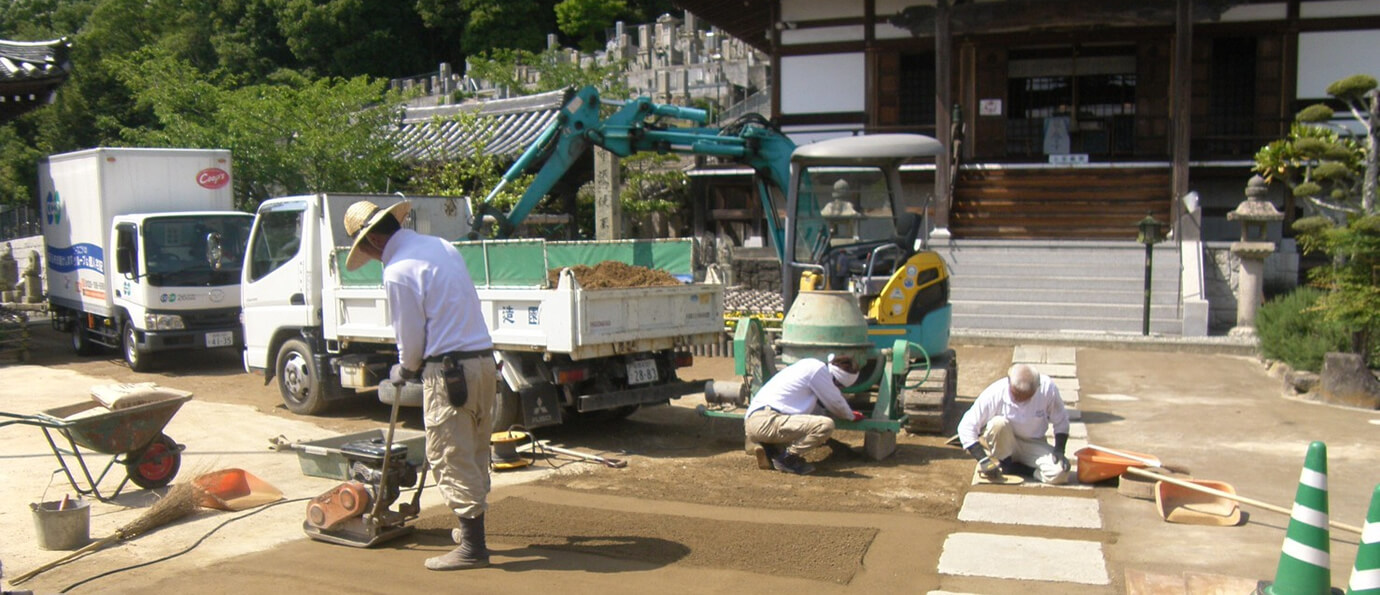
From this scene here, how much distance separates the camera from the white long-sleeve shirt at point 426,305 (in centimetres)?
551

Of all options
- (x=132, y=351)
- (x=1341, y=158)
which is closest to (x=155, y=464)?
(x=132, y=351)

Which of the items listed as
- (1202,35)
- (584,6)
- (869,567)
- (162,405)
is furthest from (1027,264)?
(584,6)

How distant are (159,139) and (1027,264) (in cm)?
1566

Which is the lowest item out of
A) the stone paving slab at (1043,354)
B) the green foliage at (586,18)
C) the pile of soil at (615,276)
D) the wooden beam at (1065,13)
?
the stone paving slab at (1043,354)

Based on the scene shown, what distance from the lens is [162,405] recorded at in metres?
6.98

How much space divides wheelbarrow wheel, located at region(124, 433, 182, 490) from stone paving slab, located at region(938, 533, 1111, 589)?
5.32 meters

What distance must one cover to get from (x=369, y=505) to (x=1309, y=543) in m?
4.73

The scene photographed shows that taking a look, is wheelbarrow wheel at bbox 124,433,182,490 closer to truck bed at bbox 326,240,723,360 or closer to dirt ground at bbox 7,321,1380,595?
dirt ground at bbox 7,321,1380,595

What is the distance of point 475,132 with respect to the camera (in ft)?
65.9

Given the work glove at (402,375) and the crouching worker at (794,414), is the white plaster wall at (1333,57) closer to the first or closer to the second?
the crouching worker at (794,414)

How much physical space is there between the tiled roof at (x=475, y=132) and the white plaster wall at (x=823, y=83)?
4.79m

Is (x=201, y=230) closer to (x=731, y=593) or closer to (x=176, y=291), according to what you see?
(x=176, y=291)

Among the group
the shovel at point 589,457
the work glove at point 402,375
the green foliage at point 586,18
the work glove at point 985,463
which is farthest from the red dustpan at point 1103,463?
the green foliage at point 586,18

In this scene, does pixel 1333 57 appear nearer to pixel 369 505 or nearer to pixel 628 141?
pixel 628 141
